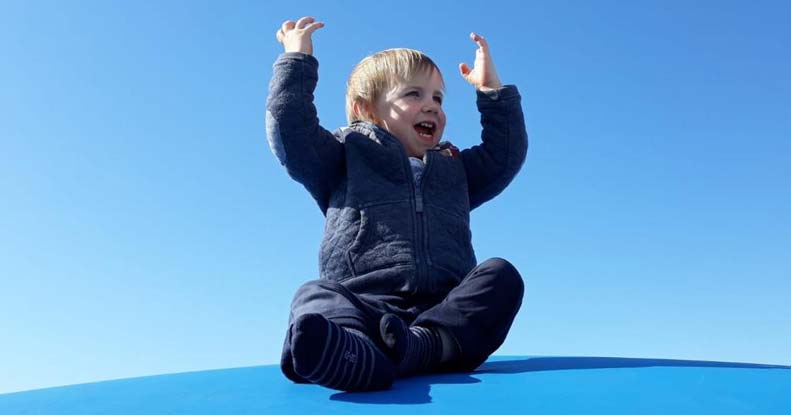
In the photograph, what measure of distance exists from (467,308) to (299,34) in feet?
3.31

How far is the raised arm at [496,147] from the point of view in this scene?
2.64m

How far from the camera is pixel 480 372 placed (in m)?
2.00

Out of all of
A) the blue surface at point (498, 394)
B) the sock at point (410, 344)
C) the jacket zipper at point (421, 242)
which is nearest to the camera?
the blue surface at point (498, 394)

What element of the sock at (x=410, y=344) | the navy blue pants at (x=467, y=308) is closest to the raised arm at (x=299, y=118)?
the navy blue pants at (x=467, y=308)

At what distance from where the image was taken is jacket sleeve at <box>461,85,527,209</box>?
2.64m

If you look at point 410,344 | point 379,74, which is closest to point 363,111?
point 379,74

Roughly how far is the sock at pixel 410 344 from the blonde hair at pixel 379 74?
0.94 metres

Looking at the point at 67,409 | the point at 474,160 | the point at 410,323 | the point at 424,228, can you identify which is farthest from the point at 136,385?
the point at 474,160

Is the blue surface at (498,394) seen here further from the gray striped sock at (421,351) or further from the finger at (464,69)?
the finger at (464,69)

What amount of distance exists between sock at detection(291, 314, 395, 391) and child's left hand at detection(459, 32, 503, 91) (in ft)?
4.50

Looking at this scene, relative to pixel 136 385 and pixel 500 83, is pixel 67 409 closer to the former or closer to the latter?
pixel 136 385

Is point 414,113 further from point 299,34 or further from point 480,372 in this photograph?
point 480,372

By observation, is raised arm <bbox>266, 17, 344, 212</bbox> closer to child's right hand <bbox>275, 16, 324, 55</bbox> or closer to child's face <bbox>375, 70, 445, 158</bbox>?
child's right hand <bbox>275, 16, 324, 55</bbox>

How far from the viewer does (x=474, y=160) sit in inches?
104
